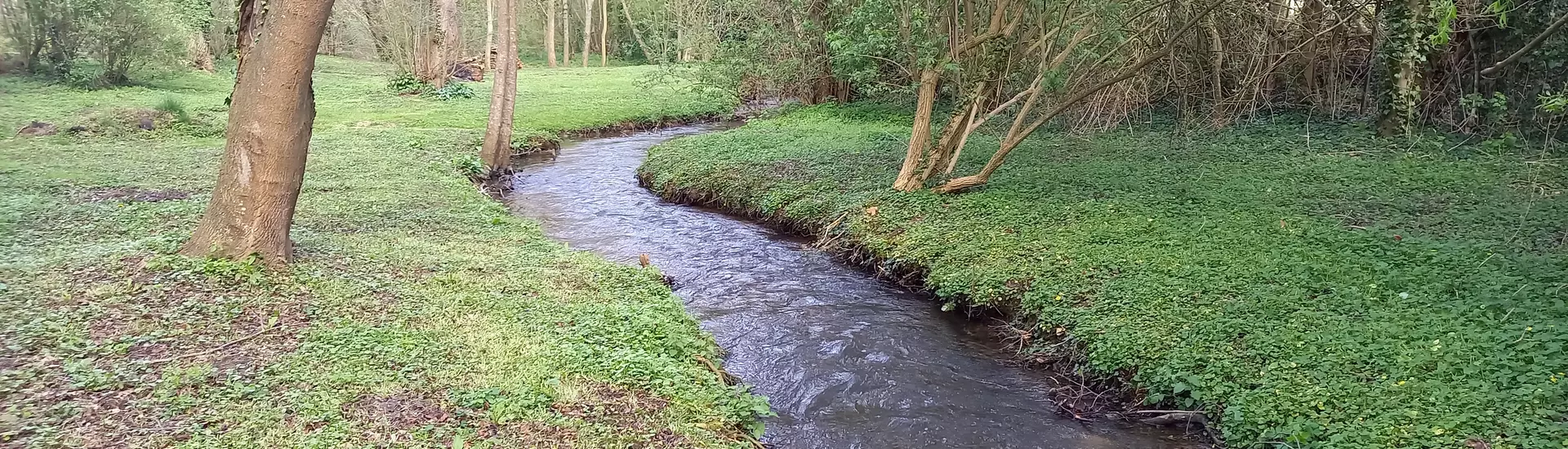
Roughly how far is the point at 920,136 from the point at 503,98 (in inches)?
284

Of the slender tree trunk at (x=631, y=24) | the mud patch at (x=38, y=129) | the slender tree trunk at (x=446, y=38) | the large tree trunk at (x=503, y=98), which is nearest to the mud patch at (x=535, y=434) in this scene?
the large tree trunk at (x=503, y=98)

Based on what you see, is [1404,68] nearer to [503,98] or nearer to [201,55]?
[503,98]

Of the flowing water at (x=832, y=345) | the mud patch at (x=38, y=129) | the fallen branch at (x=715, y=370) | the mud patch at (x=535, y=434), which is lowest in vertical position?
the flowing water at (x=832, y=345)

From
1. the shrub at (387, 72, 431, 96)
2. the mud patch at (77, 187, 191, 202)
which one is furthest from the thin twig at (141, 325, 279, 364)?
the shrub at (387, 72, 431, 96)

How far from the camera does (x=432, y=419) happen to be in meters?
4.54

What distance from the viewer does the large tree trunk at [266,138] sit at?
5965 mm

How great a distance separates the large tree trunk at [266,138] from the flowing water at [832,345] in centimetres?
339

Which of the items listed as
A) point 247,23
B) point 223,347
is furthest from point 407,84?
point 223,347

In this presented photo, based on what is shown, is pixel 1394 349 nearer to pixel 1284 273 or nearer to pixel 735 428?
pixel 1284 273

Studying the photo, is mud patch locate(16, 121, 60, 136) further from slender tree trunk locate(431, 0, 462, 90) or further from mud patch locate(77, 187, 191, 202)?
slender tree trunk locate(431, 0, 462, 90)

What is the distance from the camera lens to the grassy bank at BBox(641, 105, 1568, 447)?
508 cm

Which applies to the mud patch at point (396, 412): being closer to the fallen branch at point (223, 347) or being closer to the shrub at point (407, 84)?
the fallen branch at point (223, 347)

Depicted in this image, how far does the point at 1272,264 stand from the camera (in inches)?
282

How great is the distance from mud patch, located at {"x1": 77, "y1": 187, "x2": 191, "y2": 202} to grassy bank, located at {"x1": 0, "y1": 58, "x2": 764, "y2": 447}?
1.4 inches
